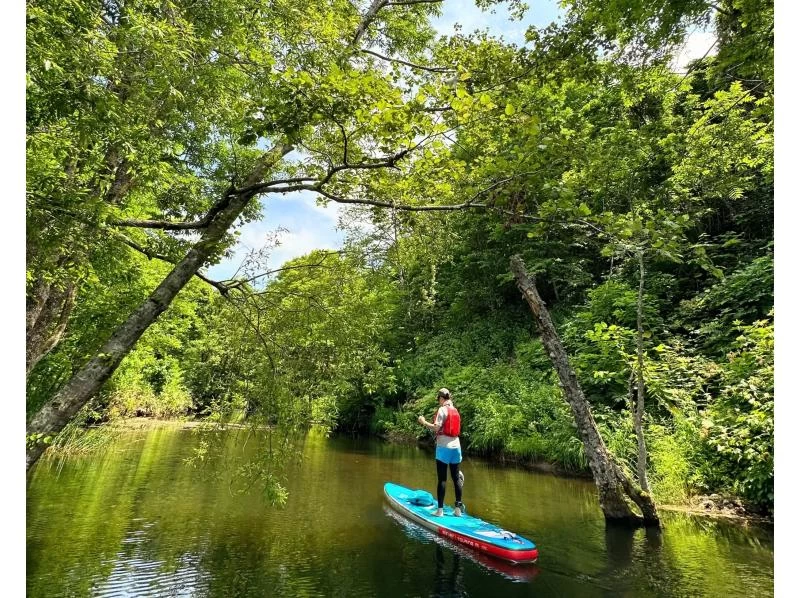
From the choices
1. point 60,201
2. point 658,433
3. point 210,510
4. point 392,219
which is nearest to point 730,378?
point 658,433

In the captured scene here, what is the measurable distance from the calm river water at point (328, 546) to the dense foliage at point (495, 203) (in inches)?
57.1

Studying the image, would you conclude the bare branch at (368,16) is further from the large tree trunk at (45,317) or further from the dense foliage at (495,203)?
the large tree trunk at (45,317)

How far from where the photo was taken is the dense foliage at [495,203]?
3.50 m

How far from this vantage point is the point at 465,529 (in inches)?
263

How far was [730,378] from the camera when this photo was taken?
8430 millimetres

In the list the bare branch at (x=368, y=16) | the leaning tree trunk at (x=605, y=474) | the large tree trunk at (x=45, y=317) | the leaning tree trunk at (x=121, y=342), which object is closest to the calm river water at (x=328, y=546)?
the leaning tree trunk at (x=605, y=474)

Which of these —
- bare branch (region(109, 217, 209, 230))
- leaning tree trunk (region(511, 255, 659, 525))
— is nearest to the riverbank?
leaning tree trunk (region(511, 255, 659, 525))

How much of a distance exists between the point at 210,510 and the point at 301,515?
1558 mm

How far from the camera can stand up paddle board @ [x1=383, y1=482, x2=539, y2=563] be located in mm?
5910

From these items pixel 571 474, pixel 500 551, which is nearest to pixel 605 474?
pixel 500 551

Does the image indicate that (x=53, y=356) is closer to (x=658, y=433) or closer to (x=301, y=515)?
(x=301, y=515)

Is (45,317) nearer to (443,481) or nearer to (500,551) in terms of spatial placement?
(443,481)

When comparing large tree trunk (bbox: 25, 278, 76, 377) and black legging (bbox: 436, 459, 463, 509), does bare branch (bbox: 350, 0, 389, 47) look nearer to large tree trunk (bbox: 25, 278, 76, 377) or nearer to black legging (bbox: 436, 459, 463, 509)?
large tree trunk (bbox: 25, 278, 76, 377)

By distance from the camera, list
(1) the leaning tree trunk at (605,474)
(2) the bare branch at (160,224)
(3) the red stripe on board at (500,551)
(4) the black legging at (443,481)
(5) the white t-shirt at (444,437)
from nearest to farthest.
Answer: (2) the bare branch at (160,224), (3) the red stripe on board at (500,551), (1) the leaning tree trunk at (605,474), (5) the white t-shirt at (444,437), (4) the black legging at (443,481)
